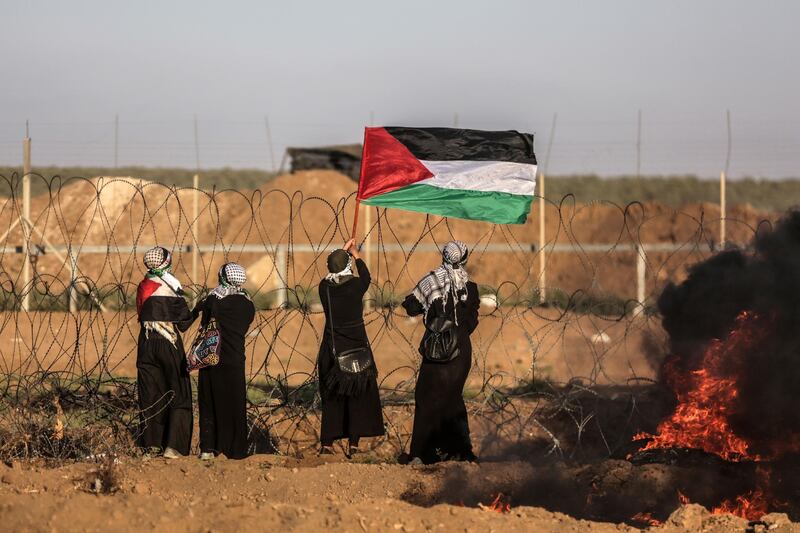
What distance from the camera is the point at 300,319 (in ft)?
61.6

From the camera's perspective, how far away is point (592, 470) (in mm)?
9164

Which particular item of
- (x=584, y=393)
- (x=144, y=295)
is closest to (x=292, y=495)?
(x=144, y=295)

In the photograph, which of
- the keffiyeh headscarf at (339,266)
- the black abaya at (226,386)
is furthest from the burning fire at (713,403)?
the black abaya at (226,386)

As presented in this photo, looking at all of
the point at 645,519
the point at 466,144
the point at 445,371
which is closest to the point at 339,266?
the point at 445,371

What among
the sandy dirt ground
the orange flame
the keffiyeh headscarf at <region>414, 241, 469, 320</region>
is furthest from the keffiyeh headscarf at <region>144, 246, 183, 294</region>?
the orange flame

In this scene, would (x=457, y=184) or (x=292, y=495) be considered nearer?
(x=292, y=495)

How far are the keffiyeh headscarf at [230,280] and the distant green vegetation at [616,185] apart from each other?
1910 inches

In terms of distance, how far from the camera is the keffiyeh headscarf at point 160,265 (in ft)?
30.9

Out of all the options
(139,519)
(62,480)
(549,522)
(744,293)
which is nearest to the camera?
(139,519)

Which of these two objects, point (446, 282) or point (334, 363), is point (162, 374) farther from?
point (446, 282)

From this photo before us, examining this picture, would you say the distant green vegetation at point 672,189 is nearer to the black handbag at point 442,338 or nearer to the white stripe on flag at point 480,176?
the white stripe on flag at point 480,176

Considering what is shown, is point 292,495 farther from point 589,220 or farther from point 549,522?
point 589,220

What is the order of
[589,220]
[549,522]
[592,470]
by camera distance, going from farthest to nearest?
[589,220] → [592,470] → [549,522]

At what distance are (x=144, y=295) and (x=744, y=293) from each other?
4.86m
